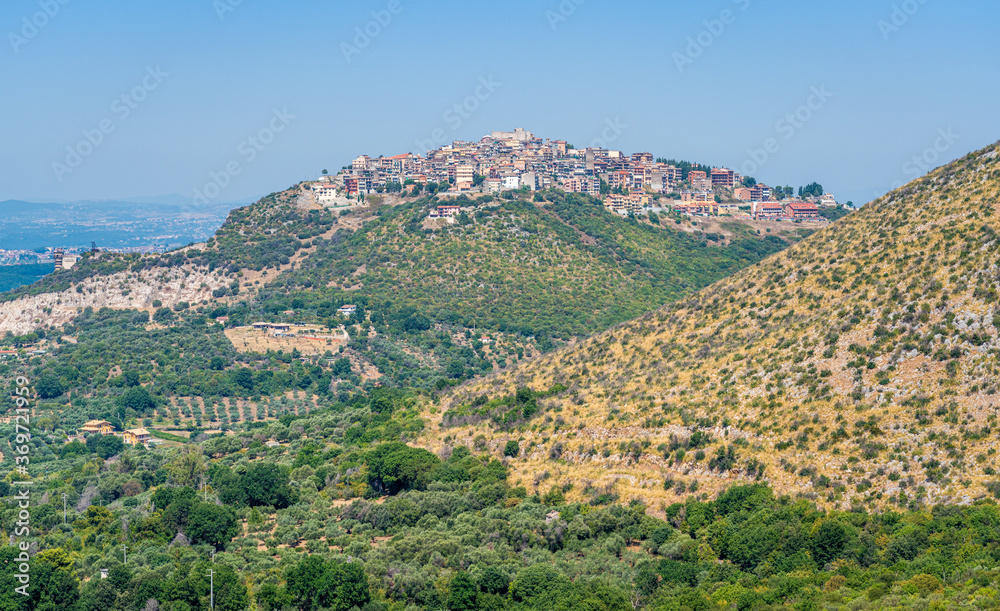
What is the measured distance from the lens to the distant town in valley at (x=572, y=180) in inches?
5827

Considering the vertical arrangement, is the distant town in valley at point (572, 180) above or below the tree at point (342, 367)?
above

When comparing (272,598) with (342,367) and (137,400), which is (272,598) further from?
(342,367)

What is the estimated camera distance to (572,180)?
525 ft

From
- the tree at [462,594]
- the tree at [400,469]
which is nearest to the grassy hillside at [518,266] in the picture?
the tree at [400,469]

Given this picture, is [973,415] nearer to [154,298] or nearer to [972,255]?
[972,255]

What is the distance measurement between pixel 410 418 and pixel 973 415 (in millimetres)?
27998

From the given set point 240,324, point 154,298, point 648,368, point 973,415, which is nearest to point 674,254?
point 240,324

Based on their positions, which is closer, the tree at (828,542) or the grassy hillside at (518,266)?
the tree at (828,542)

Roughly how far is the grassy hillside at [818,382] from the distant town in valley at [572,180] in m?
88.5

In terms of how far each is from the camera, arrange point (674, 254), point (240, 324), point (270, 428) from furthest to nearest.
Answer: point (674, 254), point (240, 324), point (270, 428)

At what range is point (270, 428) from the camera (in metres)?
59.2

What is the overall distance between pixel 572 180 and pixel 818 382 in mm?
125468

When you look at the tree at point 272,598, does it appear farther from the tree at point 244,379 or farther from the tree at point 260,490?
the tree at point 244,379

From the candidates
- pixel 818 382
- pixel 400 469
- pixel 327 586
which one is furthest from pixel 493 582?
pixel 818 382
